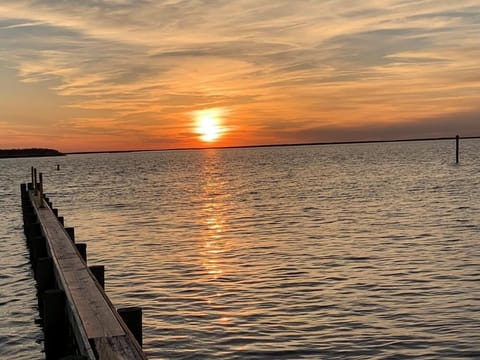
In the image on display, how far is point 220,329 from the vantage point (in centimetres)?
1180

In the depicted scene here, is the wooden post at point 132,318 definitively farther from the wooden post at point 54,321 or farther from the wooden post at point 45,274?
the wooden post at point 45,274

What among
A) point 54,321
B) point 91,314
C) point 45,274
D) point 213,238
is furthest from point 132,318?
point 213,238

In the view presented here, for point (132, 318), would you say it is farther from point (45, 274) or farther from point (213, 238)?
point (213, 238)

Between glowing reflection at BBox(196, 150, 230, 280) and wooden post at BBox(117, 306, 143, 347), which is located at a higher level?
wooden post at BBox(117, 306, 143, 347)

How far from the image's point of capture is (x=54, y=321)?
8219mm

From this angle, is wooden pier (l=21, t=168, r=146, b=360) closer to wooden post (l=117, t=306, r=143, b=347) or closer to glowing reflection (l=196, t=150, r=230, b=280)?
wooden post (l=117, t=306, r=143, b=347)

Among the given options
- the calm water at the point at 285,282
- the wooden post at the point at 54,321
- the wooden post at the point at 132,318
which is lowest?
the calm water at the point at 285,282

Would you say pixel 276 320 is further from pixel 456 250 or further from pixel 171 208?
pixel 171 208

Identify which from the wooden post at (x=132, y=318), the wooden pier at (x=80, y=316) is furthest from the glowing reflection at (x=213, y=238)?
the wooden post at (x=132, y=318)

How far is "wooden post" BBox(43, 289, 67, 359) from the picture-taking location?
8086 millimetres

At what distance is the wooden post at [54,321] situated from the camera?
8086 millimetres

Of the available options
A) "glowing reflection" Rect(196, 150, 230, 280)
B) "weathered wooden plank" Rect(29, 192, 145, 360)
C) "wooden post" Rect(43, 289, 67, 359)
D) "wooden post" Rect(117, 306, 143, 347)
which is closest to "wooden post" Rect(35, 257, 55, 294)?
"weathered wooden plank" Rect(29, 192, 145, 360)

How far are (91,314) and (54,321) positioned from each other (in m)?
1.56

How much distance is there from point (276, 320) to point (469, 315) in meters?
4.08
